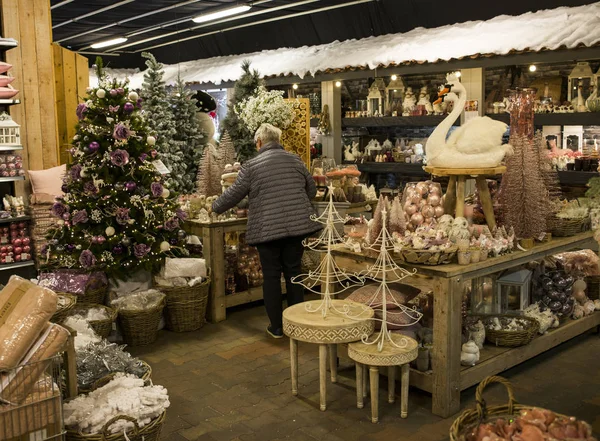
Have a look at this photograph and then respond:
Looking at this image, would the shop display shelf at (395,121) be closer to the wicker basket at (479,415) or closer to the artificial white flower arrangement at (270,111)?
the artificial white flower arrangement at (270,111)

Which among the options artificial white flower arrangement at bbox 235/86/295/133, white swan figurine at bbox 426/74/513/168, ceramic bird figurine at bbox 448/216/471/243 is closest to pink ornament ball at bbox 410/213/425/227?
ceramic bird figurine at bbox 448/216/471/243

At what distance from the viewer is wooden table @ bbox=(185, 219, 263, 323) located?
566 centimetres

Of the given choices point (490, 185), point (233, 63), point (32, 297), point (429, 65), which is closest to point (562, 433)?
point (32, 297)

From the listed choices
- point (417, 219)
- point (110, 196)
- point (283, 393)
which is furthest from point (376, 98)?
point (283, 393)

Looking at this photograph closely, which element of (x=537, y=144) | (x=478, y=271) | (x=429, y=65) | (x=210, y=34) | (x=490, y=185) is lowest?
(x=478, y=271)

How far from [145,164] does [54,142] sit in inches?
77.5

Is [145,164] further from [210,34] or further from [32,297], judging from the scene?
[210,34]

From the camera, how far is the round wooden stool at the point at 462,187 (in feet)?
13.5

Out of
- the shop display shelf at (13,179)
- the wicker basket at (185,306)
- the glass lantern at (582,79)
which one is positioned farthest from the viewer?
the glass lantern at (582,79)

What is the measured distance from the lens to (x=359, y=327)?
3.67 metres

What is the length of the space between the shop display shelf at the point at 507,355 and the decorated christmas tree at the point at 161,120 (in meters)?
5.26

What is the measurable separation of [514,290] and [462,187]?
3.67 feet

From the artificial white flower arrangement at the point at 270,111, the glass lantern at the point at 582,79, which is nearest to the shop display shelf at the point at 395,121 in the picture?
the glass lantern at the point at 582,79

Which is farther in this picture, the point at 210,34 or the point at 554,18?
the point at 210,34
